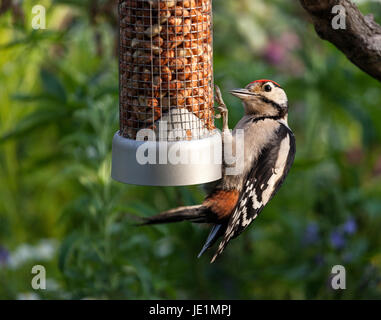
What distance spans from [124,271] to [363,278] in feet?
5.47

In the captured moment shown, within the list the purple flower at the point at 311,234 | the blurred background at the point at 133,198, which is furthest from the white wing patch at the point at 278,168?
the purple flower at the point at 311,234

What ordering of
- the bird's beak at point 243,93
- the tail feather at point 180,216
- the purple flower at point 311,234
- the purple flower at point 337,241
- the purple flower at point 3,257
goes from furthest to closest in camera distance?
the purple flower at point 3,257 < the purple flower at point 311,234 < the purple flower at point 337,241 < the bird's beak at point 243,93 < the tail feather at point 180,216

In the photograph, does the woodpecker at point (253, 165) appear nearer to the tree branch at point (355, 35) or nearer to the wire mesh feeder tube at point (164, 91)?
the wire mesh feeder tube at point (164, 91)

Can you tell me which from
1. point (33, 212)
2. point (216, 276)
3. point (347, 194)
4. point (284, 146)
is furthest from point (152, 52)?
point (33, 212)

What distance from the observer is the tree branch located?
2.79 meters

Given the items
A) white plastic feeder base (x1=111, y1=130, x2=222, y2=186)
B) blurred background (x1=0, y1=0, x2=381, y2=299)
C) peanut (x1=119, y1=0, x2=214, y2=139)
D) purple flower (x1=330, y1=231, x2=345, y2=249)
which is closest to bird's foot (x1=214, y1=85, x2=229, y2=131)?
peanut (x1=119, y1=0, x2=214, y2=139)

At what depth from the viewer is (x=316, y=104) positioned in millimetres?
5074

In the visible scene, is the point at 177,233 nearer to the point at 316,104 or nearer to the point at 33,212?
the point at 316,104

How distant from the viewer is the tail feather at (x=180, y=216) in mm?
2533

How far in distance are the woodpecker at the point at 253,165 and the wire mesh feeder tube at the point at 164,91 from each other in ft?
0.67

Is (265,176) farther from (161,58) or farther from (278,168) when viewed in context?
(161,58)

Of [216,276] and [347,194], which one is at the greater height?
[347,194]

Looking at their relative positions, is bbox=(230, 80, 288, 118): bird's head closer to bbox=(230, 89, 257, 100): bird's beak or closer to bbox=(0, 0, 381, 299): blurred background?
bbox=(230, 89, 257, 100): bird's beak

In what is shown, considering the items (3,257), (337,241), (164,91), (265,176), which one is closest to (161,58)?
(164,91)
